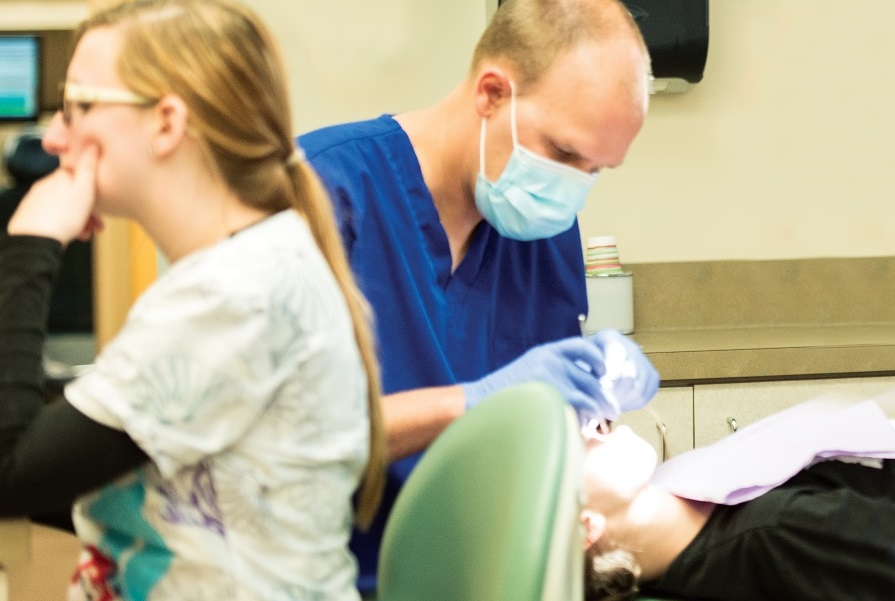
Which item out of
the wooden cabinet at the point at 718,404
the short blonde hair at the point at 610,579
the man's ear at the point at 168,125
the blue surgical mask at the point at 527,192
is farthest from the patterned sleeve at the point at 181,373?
the wooden cabinet at the point at 718,404

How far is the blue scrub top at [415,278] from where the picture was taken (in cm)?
125

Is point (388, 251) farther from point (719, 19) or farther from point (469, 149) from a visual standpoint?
point (719, 19)

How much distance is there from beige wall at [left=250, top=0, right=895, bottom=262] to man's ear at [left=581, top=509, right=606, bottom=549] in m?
1.32

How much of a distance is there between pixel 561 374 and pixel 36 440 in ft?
2.20

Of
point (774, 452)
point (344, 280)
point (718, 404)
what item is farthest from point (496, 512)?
point (718, 404)

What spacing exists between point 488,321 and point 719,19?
1.63 meters

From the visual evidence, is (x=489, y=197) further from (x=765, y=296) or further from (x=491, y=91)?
(x=765, y=296)

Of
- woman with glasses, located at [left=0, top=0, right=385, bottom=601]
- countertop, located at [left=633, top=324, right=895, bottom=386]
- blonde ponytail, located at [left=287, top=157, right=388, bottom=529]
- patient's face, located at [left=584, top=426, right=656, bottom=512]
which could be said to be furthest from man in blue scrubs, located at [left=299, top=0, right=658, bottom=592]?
countertop, located at [left=633, top=324, right=895, bottom=386]

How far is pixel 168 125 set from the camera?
2.64 feet

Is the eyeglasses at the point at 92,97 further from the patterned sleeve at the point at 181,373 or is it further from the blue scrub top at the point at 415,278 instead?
the blue scrub top at the point at 415,278

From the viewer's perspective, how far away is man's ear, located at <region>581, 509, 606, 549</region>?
143cm

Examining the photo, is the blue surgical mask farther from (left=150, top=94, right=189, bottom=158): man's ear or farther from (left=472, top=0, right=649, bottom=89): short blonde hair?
(left=150, top=94, right=189, bottom=158): man's ear

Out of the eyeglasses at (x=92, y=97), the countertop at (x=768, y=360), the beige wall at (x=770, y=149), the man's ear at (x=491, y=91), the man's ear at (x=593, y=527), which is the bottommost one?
the countertop at (x=768, y=360)

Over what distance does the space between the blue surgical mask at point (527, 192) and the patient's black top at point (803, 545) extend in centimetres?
53
